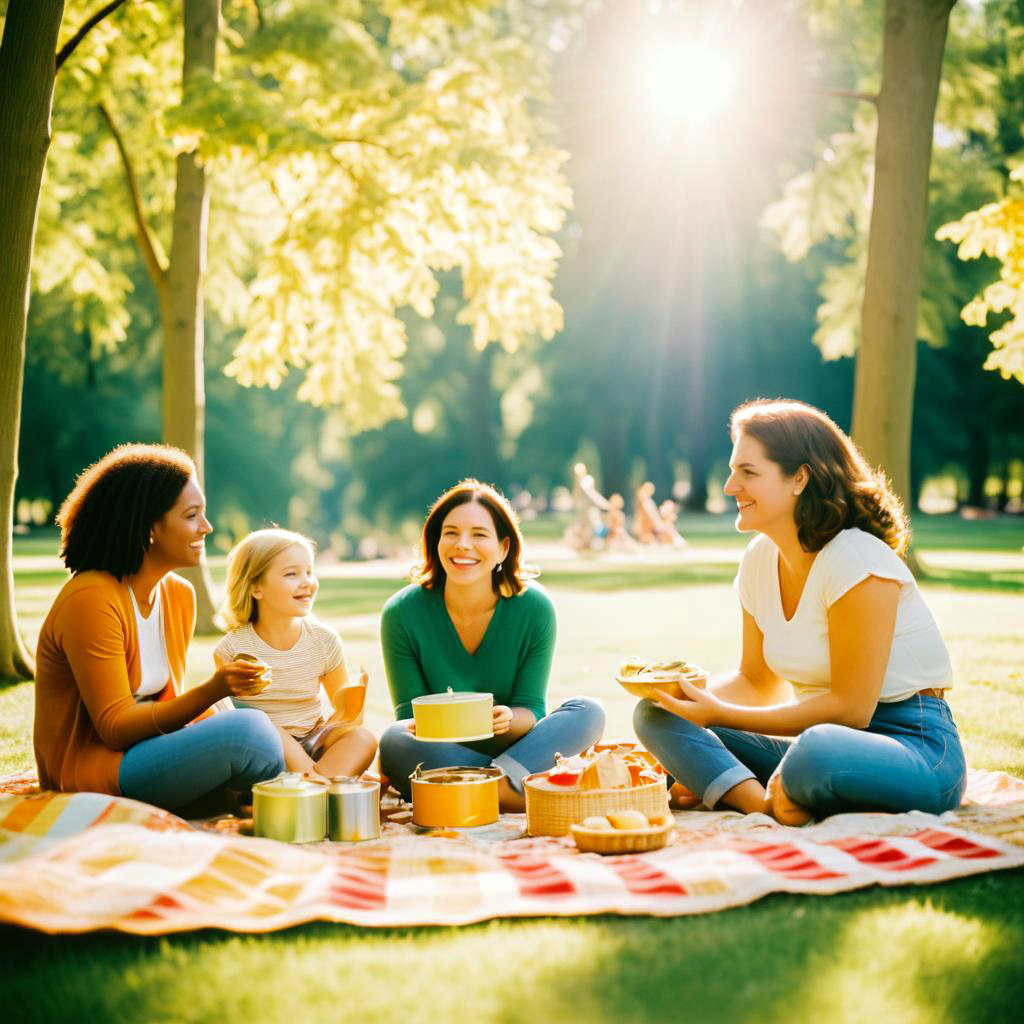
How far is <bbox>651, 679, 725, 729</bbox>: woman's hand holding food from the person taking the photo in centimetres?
425

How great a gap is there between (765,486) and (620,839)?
137 centimetres

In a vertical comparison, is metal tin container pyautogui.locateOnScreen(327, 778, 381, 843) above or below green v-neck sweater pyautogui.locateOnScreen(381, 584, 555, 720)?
below

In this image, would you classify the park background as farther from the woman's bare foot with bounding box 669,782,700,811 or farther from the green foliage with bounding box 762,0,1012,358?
the woman's bare foot with bounding box 669,782,700,811

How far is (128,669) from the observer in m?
4.27

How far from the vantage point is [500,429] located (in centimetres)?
4819

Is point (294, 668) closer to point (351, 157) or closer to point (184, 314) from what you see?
point (184, 314)

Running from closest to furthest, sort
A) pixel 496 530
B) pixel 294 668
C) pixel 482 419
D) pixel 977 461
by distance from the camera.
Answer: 1. pixel 496 530
2. pixel 294 668
3. pixel 482 419
4. pixel 977 461

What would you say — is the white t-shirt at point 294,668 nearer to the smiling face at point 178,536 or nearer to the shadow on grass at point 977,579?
the smiling face at point 178,536

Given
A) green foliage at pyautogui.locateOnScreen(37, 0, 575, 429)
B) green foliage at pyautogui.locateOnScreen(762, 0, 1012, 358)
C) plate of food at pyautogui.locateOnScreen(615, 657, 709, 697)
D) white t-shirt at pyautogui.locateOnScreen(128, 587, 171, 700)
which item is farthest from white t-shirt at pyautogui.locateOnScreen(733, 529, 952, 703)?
green foliage at pyautogui.locateOnScreen(762, 0, 1012, 358)

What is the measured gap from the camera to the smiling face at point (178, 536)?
428cm

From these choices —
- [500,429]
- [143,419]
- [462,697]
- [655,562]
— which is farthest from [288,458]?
[462,697]

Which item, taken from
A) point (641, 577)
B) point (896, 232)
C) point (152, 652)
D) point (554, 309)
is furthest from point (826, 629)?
point (641, 577)

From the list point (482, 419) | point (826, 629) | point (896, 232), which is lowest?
point (826, 629)

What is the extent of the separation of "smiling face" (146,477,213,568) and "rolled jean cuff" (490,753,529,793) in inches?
55.7
